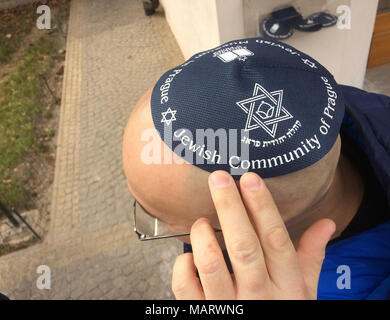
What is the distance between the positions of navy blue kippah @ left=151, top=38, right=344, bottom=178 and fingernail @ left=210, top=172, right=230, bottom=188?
0.08 m

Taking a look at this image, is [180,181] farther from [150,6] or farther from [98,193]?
[150,6]

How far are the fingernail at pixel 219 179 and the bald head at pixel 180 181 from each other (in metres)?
0.09

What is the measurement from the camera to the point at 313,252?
3.08 ft

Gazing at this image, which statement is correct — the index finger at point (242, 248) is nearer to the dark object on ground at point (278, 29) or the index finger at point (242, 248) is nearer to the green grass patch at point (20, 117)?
the dark object on ground at point (278, 29)

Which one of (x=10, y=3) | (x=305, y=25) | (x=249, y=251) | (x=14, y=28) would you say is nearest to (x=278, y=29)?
(x=305, y=25)

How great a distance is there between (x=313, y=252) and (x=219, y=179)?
40cm

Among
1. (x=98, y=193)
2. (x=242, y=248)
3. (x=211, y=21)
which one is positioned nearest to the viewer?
(x=242, y=248)

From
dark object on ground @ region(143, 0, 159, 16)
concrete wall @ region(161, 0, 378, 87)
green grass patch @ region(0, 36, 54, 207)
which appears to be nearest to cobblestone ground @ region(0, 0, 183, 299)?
green grass patch @ region(0, 36, 54, 207)

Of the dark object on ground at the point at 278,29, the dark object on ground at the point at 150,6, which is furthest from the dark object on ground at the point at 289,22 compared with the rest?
the dark object on ground at the point at 150,6

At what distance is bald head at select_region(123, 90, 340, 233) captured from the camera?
3.18 feet

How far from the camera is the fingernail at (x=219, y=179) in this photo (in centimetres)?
83

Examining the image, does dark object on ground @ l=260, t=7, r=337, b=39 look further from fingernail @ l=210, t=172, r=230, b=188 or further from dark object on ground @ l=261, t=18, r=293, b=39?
fingernail @ l=210, t=172, r=230, b=188
